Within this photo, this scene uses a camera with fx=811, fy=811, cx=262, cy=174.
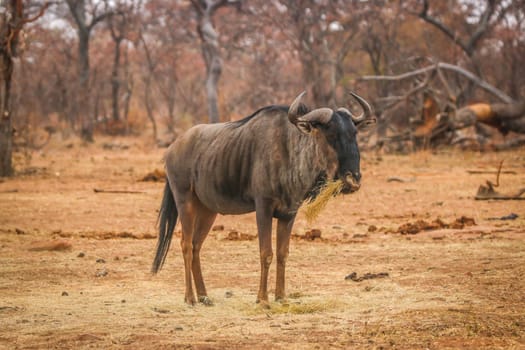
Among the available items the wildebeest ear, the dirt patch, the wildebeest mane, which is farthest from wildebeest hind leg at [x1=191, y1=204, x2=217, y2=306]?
the dirt patch

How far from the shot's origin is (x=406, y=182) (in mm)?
14508

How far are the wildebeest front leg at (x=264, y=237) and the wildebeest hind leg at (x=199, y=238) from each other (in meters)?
0.56

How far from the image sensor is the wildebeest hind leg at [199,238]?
250 inches

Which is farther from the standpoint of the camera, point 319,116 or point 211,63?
point 211,63

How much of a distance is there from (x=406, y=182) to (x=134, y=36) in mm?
22401

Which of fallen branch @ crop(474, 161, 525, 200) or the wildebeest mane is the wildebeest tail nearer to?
the wildebeest mane

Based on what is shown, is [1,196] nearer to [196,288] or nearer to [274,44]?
[196,288]

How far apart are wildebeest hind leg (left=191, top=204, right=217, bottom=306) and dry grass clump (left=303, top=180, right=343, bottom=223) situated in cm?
108

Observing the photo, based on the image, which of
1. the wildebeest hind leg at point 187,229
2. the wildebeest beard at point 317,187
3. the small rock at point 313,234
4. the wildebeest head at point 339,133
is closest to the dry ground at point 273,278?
the small rock at point 313,234

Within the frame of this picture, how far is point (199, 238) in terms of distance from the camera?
661 centimetres

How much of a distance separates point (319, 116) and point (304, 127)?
0.15m

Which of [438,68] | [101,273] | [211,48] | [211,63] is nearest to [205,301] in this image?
[101,273]

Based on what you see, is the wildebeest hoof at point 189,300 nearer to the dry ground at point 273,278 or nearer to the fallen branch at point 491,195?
the dry ground at point 273,278

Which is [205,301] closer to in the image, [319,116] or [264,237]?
[264,237]
